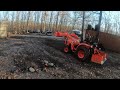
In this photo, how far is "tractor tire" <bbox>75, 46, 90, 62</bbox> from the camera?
7.91 metres

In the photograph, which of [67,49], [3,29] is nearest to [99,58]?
[67,49]

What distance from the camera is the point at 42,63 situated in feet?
23.4

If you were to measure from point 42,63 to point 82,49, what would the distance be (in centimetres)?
175

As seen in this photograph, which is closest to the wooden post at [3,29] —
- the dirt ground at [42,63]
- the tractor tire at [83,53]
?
the dirt ground at [42,63]

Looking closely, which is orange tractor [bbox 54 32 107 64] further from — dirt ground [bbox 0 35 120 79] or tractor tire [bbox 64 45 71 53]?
dirt ground [bbox 0 35 120 79]

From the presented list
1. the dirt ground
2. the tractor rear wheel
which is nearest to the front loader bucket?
the dirt ground

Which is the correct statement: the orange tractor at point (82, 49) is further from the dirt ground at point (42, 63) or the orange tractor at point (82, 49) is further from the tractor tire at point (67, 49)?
the dirt ground at point (42, 63)

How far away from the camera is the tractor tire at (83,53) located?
26.0 feet

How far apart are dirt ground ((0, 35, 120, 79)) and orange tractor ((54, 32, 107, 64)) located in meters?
0.20

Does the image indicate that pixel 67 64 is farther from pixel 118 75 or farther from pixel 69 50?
pixel 118 75
